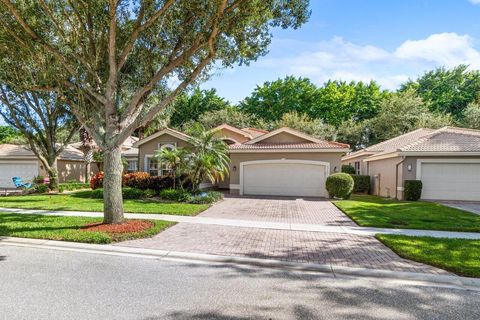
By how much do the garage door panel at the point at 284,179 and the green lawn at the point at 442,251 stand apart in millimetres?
10300

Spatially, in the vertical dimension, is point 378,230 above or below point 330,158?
below

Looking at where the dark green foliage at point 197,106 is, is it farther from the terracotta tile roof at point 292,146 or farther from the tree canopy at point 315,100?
the terracotta tile roof at point 292,146

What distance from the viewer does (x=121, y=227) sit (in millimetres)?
8688

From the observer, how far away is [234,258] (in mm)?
6316

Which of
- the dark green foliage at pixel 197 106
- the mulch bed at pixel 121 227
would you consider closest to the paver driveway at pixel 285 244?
the mulch bed at pixel 121 227

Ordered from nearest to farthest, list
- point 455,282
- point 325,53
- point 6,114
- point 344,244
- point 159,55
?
1. point 455,282
2. point 344,244
3. point 159,55
4. point 325,53
5. point 6,114

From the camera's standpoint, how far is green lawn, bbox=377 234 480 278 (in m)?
5.71

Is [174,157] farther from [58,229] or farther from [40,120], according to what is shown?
[40,120]

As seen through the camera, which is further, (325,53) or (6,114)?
(6,114)

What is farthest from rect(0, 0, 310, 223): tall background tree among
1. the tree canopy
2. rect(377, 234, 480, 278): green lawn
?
the tree canopy

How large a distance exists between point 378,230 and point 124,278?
7.36 metres

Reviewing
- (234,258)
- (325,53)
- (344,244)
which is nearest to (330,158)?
(325,53)

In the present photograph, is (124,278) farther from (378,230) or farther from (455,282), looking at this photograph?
(378,230)

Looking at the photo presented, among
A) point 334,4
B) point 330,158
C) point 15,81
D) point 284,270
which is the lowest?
point 284,270
